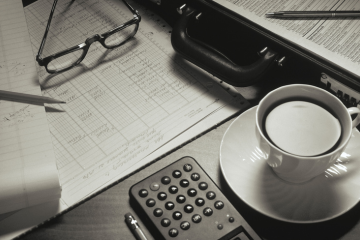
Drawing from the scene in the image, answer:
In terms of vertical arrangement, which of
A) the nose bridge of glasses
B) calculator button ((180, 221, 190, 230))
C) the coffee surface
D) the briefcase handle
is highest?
the coffee surface

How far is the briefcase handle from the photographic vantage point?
0.49 metres

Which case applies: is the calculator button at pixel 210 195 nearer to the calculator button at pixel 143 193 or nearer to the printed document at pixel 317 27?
the calculator button at pixel 143 193

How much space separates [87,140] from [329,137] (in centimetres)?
30

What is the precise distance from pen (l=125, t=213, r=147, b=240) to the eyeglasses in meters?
0.28

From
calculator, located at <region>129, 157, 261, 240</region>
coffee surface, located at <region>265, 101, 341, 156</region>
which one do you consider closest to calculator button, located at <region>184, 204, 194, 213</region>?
calculator, located at <region>129, 157, 261, 240</region>

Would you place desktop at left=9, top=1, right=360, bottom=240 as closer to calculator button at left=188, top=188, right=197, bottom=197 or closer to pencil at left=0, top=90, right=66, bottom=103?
calculator button at left=188, top=188, right=197, bottom=197

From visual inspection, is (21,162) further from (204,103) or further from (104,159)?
(204,103)

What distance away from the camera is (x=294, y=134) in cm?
38

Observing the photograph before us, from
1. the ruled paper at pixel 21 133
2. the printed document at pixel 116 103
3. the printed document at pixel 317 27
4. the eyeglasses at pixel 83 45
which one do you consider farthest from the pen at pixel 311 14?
the ruled paper at pixel 21 133

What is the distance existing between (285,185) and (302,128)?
7cm

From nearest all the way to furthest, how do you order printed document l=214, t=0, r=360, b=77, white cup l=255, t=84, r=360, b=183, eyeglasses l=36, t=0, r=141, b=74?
white cup l=255, t=84, r=360, b=183, printed document l=214, t=0, r=360, b=77, eyeglasses l=36, t=0, r=141, b=74

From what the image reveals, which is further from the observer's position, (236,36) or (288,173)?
(236,36)

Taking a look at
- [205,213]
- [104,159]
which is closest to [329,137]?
[205,213]

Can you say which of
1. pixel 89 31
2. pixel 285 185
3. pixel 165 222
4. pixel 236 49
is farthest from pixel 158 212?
pixel 89 31
